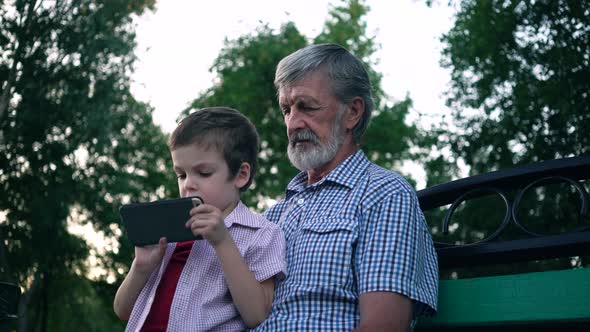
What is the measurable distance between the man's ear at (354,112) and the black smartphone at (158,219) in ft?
3.45

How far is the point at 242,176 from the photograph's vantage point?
9.35ft

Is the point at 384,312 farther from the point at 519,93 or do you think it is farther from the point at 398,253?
the point at 519,93

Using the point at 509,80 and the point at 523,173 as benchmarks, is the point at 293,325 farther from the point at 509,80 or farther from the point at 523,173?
the point at 509,80

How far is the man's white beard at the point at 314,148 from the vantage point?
3.21 metres

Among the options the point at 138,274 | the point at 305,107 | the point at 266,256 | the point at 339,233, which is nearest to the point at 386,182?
the point at 339,233

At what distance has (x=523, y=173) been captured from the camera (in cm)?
267

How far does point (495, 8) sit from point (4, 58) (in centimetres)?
1328

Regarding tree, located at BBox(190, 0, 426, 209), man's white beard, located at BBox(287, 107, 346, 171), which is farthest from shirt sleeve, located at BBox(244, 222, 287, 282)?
tree, located at BBox(190, 0, 426, 209)

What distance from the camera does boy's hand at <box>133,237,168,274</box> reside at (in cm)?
261

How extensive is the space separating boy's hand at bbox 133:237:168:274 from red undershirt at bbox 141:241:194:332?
9cm

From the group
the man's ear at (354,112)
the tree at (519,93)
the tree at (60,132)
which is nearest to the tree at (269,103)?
the tree at (60,132)

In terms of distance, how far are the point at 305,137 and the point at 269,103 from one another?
25557mm

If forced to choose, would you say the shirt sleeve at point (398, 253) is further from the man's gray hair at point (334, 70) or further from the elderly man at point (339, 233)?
the man's gray hair at point (334, 70)

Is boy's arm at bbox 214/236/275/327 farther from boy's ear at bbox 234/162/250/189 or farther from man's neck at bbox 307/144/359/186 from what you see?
man's neck at bbox 307/144/359/186
